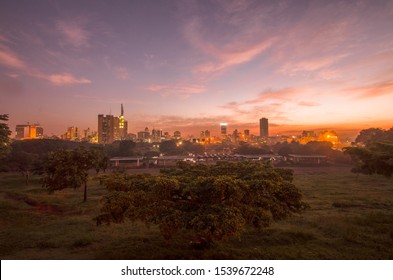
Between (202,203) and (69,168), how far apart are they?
87.6 ft

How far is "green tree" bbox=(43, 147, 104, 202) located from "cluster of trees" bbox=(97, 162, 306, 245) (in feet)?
72.5

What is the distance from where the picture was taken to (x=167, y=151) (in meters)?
168

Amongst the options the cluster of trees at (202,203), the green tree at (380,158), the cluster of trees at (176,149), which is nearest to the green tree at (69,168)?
the cluster of trees at (202,203)

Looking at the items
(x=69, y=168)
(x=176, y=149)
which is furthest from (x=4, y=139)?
(x=176, y=149)

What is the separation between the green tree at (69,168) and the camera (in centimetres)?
3438

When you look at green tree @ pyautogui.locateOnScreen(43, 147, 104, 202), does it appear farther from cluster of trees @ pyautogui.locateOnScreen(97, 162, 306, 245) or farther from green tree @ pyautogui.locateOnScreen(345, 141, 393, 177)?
green tree @ pyautogui.locateOnScreen(345, 141, 393, 177)

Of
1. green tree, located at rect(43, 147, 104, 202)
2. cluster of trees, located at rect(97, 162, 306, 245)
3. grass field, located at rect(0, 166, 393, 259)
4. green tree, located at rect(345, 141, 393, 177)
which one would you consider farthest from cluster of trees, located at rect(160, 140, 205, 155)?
cluster of trees, located at rect(97, 162, 306, 245)

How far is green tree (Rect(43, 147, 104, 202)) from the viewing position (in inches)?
1353

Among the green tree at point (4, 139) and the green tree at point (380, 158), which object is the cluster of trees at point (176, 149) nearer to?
the green tree at point (4, 139)

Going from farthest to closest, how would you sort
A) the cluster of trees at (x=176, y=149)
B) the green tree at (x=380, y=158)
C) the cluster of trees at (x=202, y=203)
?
1. the cluster of trees at (x=176, y=149)
2. the green tree at (x=380, y=158)
3. the cluster of trees at (x=202, y=203)

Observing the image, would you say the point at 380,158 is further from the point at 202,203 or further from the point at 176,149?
the point at 176,149

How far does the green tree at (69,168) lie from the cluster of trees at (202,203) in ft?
72.5

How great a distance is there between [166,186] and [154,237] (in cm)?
794

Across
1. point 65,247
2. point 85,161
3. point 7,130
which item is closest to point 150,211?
point 65,247
